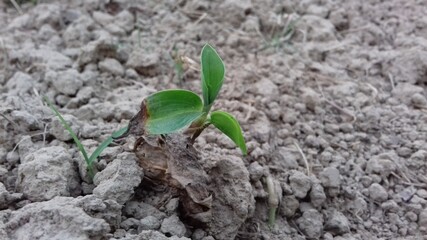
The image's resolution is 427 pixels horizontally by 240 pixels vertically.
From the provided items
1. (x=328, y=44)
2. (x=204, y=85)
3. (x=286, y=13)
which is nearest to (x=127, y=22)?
(x=286, y=13)

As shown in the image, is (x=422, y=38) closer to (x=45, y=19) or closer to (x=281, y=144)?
(x=281, y=144)

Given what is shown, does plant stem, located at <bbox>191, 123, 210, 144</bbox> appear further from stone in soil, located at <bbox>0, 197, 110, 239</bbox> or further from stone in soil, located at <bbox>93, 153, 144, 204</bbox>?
stone in soil, located at <bbox>0, 197, 110, 239</bbox>

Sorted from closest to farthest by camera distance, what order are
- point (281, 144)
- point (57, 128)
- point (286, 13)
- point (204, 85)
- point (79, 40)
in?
point (204, 85)
point (57, 128)
point (281, 144)
point (79, 40)
point (286, 13)

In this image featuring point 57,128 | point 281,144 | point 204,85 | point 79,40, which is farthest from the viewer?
point 79,40

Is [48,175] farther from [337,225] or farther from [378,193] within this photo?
[378,193]

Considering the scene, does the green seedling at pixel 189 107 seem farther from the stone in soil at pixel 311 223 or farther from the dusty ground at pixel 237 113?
the stone in soil at pixel 311 223

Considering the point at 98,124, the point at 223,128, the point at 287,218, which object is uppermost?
the point at 223,128
